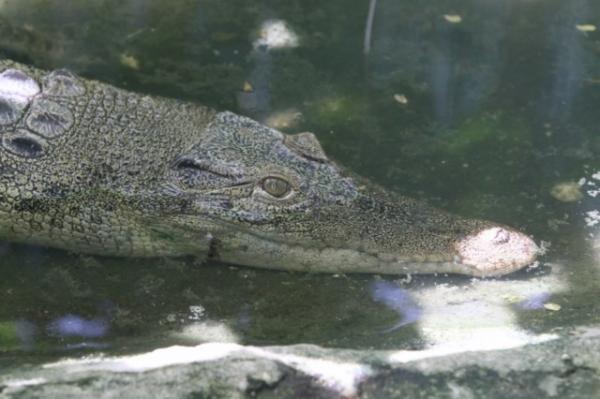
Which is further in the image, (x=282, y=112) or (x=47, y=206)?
(x=282, y=112)

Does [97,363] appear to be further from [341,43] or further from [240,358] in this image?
[341,43]

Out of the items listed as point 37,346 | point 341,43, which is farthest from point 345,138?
point 37,346

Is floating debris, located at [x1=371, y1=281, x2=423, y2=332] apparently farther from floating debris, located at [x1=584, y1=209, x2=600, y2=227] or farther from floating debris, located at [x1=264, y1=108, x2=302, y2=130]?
floating debris, located at [x1=264, y1=108, x2=302, y2=130]

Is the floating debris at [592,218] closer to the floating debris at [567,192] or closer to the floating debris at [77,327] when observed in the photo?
the floating debris at [567,192]

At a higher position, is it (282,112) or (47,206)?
(282,112)

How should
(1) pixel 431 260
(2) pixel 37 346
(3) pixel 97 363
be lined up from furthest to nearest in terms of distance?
(1) pixel 431 260
(2) pixel 37 346
(3) pixel 97 363

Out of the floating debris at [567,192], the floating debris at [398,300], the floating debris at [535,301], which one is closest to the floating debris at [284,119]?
the floating debris at [398,300]
